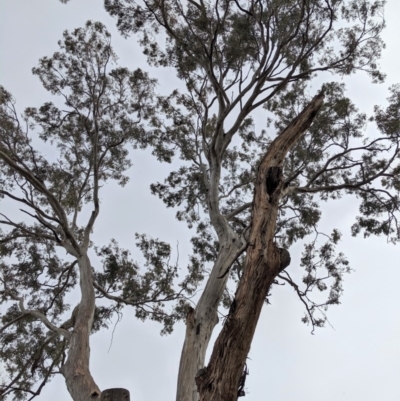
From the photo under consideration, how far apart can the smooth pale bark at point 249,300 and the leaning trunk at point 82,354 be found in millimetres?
2635

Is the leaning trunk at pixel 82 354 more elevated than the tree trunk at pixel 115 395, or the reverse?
the leaning trunk at pixel 82 354

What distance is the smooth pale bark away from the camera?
9.21ft

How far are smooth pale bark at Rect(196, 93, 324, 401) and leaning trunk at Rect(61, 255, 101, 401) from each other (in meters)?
2.64

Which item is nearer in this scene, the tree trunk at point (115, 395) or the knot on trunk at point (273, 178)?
the tree trunk at point (115, 395)

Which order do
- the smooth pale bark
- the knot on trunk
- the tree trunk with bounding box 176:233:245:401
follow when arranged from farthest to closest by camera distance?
1. the tree trunk with bounding box 176:233:245:401
2. the knot on trunk
3. the smooth pale bark

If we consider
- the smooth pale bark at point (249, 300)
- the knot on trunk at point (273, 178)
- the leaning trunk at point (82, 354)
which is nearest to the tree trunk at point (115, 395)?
the smooth pale bark at point (249, 300)

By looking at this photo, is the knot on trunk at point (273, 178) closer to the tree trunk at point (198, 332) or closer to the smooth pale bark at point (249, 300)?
the smooth pale bark at point (249, 300)

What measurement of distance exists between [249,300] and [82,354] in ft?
11.1

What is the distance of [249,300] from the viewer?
10.0 feet

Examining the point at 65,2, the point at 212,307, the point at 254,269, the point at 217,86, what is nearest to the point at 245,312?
the point at 254,269

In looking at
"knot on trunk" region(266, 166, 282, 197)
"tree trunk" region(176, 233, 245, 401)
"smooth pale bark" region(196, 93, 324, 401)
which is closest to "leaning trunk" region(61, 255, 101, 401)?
"tree trunk" region(176, 233, 245, 401)

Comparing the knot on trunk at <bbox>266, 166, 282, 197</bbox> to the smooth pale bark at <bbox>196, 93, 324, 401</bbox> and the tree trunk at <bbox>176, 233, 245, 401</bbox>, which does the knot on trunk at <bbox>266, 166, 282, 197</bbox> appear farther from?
the tree trunk at <bbox>176, 233, 245, 401</bbox>

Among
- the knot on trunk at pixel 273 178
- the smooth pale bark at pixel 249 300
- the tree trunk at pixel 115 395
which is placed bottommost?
the tree trunk at pixel 115 395

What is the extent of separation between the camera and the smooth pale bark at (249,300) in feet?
9.21
